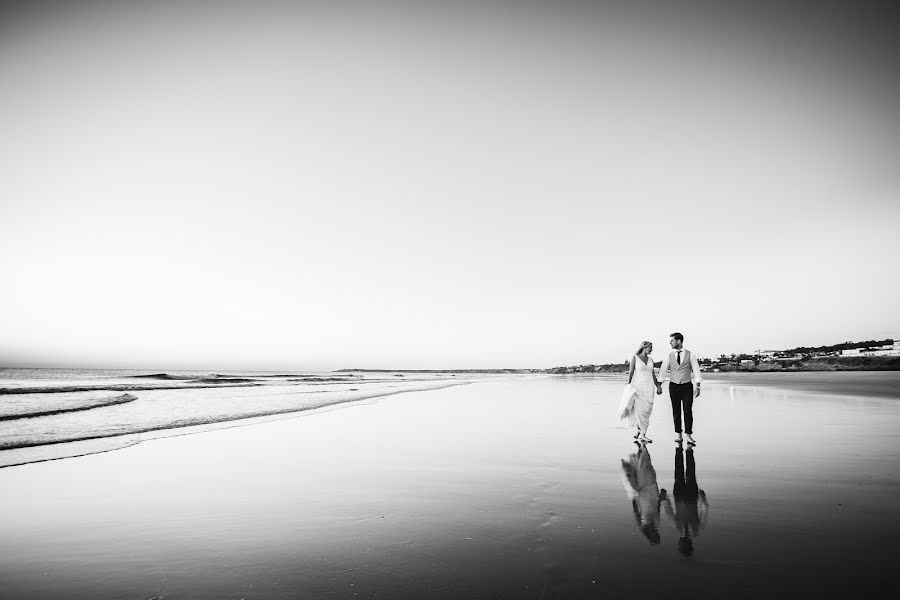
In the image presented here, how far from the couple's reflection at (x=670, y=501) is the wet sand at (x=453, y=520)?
0.14 feet

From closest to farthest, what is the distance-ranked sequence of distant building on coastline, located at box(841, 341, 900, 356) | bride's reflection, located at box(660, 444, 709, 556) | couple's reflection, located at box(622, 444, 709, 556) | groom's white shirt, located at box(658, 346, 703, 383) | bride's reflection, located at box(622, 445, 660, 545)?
bride's reflection, located at box(660, 444, 709, 556) → couple's reflection, located at box(622, 444, 709, 556) → bride's reflection, located at box(622, 445, 660, 545) → groom's white shirt, located at box(658, 346, 703, 383) → distant building on coastline, located at box(841, 341, 900, 356)

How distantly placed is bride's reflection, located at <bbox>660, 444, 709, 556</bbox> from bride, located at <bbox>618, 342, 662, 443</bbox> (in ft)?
10.2

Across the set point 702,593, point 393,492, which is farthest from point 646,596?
point 393,492

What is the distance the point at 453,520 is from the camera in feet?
17.3

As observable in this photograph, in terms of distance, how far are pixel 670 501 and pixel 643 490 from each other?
566 mm

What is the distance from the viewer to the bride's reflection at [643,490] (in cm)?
487

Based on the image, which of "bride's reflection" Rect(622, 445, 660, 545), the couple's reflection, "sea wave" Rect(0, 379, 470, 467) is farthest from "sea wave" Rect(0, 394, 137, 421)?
the couple's reflection

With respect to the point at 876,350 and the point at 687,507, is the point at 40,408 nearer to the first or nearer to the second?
the point at 687,507

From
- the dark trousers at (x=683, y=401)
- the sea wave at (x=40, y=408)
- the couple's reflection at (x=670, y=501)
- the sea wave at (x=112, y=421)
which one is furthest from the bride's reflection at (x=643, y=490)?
the sea wave at (x=40, y=408)

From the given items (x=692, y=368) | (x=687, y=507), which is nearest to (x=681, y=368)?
(x=692, y=368)

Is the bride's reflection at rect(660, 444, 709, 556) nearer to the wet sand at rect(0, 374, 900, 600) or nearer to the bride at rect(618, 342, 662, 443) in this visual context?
the wet sand at rect(0, 374, 900, 600)

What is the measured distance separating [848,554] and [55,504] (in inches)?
364

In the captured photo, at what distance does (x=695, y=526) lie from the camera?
485 cm

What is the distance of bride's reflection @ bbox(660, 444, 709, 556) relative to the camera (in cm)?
452
